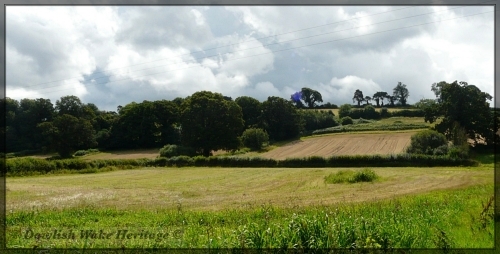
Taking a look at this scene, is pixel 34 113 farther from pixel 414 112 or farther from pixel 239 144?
pixel 414 112

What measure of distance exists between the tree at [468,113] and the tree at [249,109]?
4673 cm

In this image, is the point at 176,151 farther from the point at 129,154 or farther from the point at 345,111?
the point at 345,111

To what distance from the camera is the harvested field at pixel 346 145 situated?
69.6 meters

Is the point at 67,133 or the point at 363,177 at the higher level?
the point at 67,133

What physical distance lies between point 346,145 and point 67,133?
2162 inches

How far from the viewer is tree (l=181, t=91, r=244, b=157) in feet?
258

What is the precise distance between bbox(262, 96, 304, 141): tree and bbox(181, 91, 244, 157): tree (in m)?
19.0

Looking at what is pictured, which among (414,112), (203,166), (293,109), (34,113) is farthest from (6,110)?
(414,112)

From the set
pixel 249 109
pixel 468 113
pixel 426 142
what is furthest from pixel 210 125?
pixel 468 113

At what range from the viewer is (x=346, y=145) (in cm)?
7812

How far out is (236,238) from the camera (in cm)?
963

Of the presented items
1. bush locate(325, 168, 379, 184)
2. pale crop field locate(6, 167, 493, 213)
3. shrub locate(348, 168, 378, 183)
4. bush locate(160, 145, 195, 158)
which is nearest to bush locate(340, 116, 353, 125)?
bush locate(160, 145, 195, 158)

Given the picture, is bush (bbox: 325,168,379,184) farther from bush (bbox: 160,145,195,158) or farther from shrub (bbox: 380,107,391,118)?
shrub (bbox: 380,107,391,118)

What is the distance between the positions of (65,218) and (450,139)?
220ft
